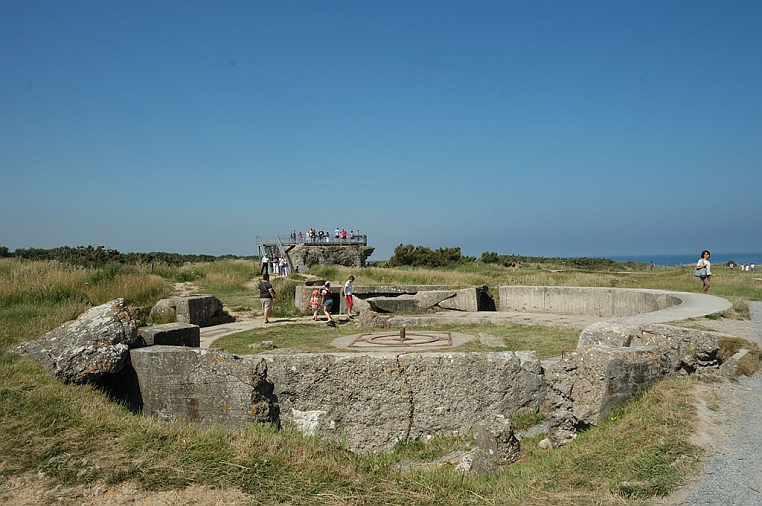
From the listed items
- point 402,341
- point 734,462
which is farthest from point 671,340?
point 402,341

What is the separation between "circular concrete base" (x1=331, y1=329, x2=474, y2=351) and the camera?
10211mm

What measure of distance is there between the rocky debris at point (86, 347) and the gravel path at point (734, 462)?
5.41 metres

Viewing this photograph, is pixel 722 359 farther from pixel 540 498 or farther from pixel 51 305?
pixel 51 305

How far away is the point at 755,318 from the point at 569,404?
18.1ft

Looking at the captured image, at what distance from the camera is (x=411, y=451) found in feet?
21.1

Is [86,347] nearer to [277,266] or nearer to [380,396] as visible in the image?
[380,396]

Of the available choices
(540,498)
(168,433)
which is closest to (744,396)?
(540,498)

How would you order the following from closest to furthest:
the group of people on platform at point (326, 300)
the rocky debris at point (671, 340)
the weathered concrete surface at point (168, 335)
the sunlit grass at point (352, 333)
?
the rocky debris at point (671, 340), the weathered concrete surface at point (168, 335), the sunlit grass at point (352, 333), the group of people on platform at point (326, 300)

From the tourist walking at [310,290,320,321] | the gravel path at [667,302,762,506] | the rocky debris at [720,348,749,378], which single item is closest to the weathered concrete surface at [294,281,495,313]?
the tourist walking at [310,290,320,321]

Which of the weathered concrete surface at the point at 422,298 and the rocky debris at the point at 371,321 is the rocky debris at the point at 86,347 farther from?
the weathered concrete surface at the point at 422,298

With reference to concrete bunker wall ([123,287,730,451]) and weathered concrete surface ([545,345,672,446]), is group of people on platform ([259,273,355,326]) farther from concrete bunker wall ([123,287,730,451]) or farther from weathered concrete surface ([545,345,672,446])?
weathered concrete surface ([545,345,672,446])

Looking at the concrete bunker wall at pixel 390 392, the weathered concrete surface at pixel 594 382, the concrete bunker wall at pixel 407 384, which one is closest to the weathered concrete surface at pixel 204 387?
the concrete bunker wall at pixel 407 384

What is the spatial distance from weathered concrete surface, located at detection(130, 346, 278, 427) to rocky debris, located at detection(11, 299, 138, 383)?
0.29 meters

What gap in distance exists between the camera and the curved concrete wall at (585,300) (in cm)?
1323
